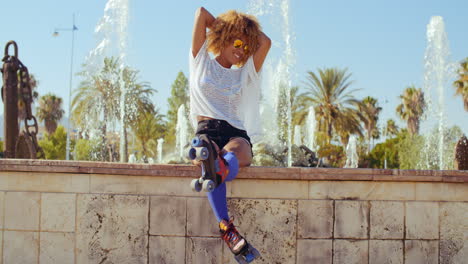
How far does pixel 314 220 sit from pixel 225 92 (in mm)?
1138

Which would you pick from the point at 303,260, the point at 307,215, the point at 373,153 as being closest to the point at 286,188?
the point at 307,215

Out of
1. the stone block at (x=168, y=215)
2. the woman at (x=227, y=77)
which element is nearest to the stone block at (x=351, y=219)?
the woman at (x=227, y=77)

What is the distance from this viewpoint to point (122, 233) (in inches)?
150

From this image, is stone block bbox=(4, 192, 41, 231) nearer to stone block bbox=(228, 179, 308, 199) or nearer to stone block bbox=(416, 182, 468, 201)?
stone block bbox=(228, 179, 308, 199)

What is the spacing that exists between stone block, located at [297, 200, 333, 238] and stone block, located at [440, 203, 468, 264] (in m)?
0.87

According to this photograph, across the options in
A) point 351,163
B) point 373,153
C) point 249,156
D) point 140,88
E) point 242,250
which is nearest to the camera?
point 242,250

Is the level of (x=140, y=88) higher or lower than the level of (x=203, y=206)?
higher

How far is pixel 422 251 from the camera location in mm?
3922

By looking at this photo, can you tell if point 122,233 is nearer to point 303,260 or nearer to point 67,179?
point 67,179

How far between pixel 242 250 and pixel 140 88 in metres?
35.5

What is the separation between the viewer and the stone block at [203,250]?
3789 millimetres

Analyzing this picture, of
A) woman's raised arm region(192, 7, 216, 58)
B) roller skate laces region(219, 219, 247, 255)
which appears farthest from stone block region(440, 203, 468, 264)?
woman's raised arm region(192, 7, 216, 58)

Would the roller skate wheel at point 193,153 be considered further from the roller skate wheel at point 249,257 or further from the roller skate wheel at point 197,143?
the roller skate wheel at point 249,257

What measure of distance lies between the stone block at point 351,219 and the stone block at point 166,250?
114 centimetres
